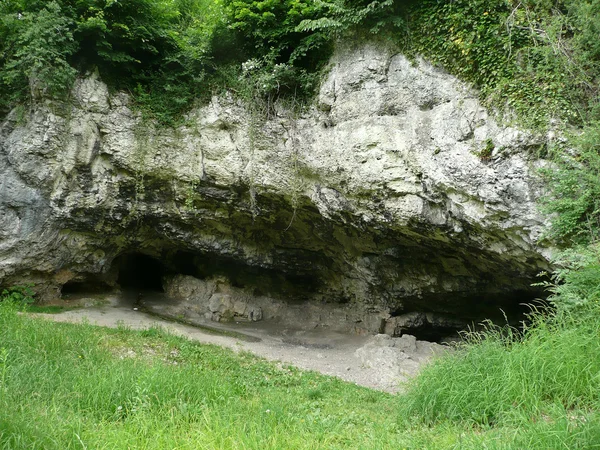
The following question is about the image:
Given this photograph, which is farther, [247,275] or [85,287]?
[247,275]

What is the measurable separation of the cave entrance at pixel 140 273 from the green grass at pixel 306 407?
8.04m

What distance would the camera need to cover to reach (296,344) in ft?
36.9

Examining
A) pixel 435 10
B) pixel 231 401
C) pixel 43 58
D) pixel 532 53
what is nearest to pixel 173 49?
pixel 43 58

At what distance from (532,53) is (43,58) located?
925cm

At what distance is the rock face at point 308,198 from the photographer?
7.84m

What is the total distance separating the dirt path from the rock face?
127 centimetres

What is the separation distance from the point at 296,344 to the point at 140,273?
6436 millimetres

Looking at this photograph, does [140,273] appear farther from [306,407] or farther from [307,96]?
[306,407]

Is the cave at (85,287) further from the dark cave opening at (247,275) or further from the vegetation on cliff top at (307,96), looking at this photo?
the vegetation on cliff top at (307,96)

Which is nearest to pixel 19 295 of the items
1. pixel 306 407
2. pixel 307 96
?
pixel 307 96

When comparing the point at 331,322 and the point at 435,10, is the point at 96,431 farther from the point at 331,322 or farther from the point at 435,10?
the point at 331,322

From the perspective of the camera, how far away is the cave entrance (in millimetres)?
13938

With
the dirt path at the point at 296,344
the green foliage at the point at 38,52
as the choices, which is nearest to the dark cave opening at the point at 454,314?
the dirt path at the point at 296,344

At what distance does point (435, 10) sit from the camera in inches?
318
